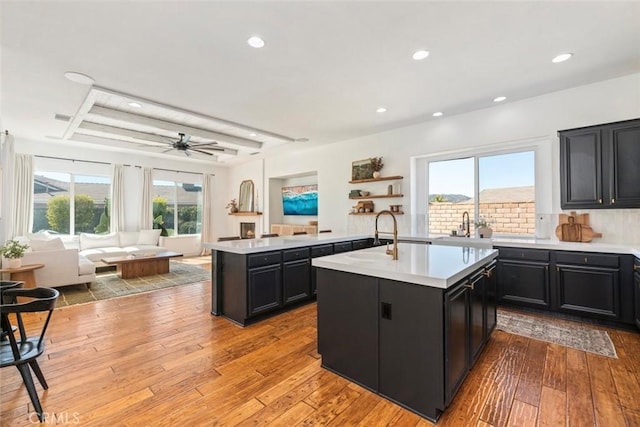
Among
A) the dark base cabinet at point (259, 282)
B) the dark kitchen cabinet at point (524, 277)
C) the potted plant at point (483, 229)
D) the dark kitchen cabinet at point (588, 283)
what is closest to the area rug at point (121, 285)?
the dark base cabinet at point (259, 282)

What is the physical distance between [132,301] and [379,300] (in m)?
3.93

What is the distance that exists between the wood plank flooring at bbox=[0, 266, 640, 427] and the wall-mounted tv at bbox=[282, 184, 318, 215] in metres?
4.37

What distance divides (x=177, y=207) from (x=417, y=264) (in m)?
8.13

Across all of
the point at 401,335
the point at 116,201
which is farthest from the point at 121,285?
the point at 401,335

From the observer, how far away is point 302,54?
2.75 meters

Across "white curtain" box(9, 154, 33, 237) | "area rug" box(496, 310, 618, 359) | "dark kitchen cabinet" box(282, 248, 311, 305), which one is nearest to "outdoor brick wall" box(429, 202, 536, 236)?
"area rug" box(496, 310, 618, 359)

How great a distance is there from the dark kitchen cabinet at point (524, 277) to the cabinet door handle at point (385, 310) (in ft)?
8.44

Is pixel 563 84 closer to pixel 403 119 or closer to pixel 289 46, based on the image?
pixel 403 119

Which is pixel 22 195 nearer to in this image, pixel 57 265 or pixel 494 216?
pixel 57 265

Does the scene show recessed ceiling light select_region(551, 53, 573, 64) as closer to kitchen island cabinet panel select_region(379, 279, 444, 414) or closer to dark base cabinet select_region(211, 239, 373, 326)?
kitchen island cabinet panel select_region(379, 279, 444, 414)

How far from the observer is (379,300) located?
196 centimetres

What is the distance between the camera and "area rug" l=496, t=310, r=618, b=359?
2689mm

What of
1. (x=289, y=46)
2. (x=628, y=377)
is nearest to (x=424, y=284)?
(x=628, y=377)

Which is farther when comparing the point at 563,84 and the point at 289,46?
the point at 563,84
